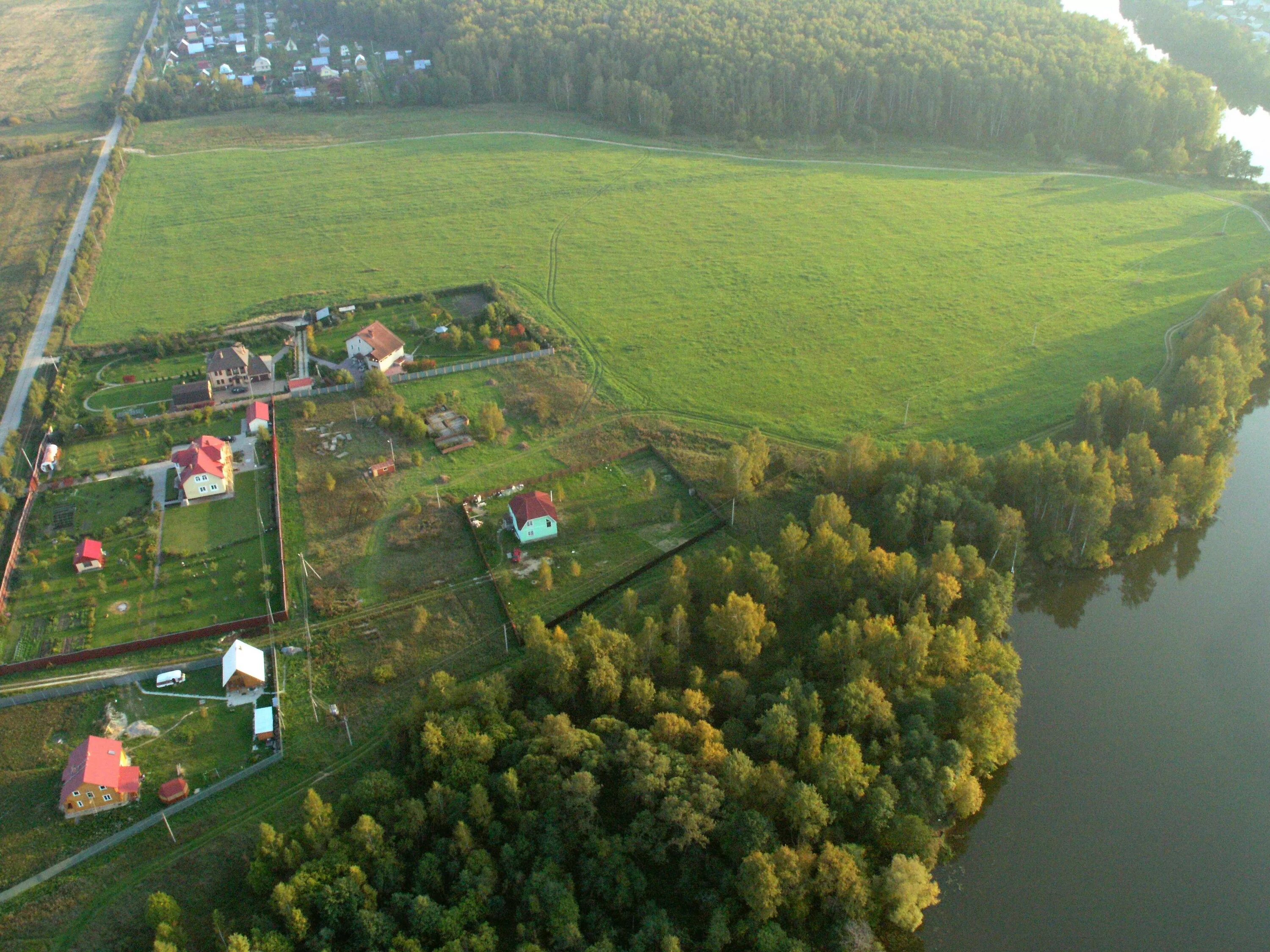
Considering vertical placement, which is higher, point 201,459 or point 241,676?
point 201,459

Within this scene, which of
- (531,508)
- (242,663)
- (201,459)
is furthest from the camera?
(201,459)

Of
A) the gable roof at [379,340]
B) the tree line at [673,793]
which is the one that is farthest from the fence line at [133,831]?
the gable roof at [379,340]

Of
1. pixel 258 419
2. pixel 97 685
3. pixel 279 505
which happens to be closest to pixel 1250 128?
pixel 258 419

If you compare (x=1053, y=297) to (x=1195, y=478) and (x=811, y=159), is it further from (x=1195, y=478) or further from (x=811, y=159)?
(x=811, y=159)

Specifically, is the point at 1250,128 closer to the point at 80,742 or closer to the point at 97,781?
the point at 80,742

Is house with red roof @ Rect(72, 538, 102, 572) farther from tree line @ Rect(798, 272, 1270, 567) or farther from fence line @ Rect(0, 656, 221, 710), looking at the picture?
tree line @ Rect(798, 272, 1270, 567)

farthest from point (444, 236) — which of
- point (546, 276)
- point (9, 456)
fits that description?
point (9, 456)
